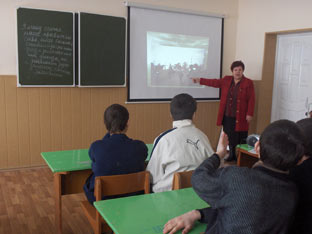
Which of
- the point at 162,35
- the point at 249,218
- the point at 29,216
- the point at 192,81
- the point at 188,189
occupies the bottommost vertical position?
the point at 29,216

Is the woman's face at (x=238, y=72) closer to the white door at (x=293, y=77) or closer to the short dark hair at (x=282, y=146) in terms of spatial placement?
the white door at (x=293, y=77)

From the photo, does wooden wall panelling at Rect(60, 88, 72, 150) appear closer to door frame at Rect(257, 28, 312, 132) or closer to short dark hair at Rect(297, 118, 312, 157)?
door frame at Rect(257, 28, 312, 132)

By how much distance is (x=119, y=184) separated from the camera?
1.95 m

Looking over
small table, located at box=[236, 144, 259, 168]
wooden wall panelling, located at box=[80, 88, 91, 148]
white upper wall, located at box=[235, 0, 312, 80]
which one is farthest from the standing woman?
wooden wall panelling, located at box=[80, 88, 91, 148]

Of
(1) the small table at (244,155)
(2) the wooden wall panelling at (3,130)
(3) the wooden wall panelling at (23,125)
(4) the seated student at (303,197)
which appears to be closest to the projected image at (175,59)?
(3) the wooden wall panelling at (23,125)

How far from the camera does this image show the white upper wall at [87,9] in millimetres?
4305

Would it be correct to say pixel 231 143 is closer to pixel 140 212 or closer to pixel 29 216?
pixel 29 216

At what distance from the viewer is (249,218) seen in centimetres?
118

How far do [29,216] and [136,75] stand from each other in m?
2.79

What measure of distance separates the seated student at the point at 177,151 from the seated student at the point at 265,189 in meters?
0.83

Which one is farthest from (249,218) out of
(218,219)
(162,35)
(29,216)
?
(162,35)

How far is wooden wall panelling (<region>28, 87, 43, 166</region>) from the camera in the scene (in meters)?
4.56

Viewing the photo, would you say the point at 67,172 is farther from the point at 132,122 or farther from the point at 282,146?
the point at 132,122

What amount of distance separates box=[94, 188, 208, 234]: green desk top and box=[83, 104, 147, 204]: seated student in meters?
0.44
